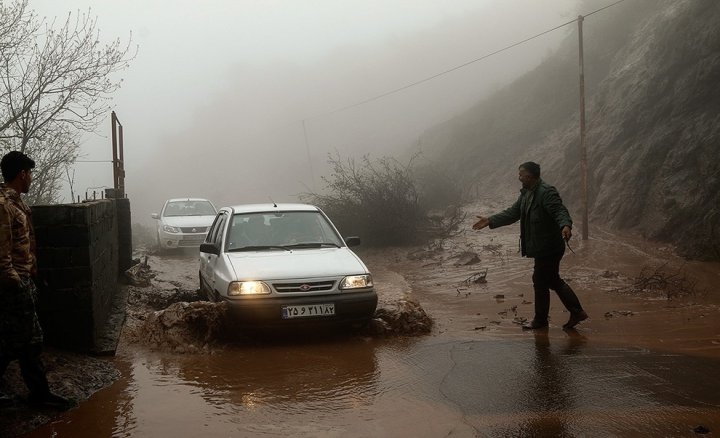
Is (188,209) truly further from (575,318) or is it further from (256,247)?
(575,318)

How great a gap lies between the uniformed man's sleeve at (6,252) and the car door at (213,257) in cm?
324

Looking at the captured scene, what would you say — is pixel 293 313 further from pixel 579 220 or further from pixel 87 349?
pixel 579 220

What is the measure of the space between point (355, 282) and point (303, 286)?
1.92 feet

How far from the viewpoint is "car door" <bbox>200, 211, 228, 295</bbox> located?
756 centimetres

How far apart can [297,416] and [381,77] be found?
75003mm

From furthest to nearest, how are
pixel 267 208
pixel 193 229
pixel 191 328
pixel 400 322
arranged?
pixel 193 229
pixel 267 208
pixel 400 322
pixel 191 328

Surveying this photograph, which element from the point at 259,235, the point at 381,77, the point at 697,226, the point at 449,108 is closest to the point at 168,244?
the point at 259,235

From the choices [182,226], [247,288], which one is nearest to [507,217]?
[247,288]

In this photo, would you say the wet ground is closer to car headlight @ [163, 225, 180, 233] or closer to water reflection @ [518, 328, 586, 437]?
water reflection @ [518, 328, 586, 437]

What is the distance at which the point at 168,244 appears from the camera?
17.2 meters

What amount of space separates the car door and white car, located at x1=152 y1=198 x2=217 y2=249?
848 centimetres

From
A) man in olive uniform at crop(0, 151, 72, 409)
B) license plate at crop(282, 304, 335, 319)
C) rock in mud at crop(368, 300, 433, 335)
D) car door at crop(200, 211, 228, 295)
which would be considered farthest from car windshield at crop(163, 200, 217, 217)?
man in olive uniform at crop(0, 151, 72, 409)

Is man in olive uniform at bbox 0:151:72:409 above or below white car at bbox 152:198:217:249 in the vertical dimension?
below

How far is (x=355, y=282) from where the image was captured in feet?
22.2
